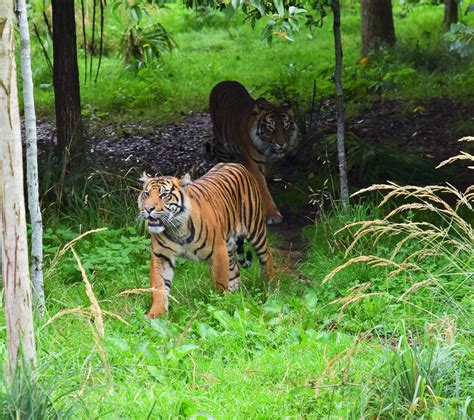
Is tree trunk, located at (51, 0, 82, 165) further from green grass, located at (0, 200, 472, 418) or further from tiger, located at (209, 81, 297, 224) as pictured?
tiger, located at (209, 81, 297, 224)

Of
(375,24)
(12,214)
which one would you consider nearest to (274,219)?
(12,214)

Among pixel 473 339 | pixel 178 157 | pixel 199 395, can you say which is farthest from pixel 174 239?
pixel 178 157

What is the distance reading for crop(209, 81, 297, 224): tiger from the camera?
873cm

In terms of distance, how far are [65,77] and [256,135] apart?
2.02 meters

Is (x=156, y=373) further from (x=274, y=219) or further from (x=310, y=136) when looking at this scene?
(x=310, y=136)

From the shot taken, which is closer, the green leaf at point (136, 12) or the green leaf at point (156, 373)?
the green leaf at point (156, 373)

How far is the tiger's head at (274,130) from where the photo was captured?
8.76 metres

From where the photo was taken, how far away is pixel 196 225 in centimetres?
585

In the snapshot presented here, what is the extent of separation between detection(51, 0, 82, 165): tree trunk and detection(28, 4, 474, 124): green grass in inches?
139

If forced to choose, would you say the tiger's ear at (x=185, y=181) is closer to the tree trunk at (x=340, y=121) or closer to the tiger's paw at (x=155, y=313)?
the tiger's paw at (x=155, y=313)

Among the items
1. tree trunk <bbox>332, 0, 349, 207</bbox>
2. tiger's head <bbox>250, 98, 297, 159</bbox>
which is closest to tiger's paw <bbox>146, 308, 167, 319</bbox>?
tree trunk <bbox>332, 0, 349, 207</bbox>

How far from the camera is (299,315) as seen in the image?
5379 mm

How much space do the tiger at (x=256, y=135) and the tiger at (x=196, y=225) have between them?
5.17 feet

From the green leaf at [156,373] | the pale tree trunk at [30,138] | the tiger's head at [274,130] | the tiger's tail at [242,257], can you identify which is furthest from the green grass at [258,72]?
the green leaf at [156,373]
